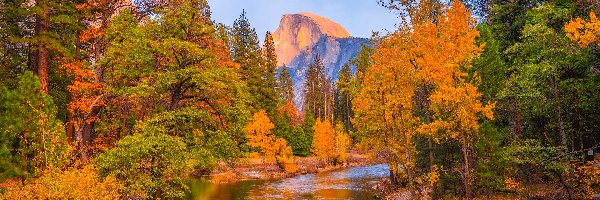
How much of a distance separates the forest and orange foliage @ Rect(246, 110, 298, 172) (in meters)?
23.2

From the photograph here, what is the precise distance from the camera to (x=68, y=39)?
80.3 ft

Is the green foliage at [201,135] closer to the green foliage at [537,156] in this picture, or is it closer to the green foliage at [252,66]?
the green foliage at [537,156]

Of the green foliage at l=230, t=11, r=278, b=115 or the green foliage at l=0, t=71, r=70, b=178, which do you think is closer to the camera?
the green foliage at l=0, t=71, r=70, b=178

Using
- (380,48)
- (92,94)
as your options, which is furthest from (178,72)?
(380,48)

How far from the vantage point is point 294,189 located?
123 feet

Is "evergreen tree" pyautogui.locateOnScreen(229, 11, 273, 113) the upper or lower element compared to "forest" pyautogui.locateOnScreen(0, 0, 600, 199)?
upper

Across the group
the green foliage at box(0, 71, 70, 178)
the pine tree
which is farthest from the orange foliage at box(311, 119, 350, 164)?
the green foliage at box(0, 71, 70, 178)

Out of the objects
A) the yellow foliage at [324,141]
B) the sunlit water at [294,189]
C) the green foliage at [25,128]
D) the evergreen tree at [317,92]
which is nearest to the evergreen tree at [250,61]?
the yellow foliage at [324,141]

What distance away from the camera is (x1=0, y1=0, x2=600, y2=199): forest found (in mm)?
17469

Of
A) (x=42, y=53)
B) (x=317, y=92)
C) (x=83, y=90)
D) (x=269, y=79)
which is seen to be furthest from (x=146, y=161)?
(x=317, y=92)

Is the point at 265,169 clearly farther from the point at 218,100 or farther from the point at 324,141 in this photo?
the point at 218,100

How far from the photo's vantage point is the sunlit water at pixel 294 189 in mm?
33347

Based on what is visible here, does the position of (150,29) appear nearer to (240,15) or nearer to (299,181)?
(299,181)

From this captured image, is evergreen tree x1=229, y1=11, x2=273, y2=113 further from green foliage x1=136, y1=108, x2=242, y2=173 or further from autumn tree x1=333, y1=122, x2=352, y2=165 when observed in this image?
green foliage x1=136, y1=108, x2=242, y2=173
